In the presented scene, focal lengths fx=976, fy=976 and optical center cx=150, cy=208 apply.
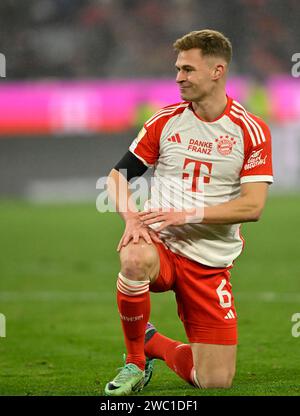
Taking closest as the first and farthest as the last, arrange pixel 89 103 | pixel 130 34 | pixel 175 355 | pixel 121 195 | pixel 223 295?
pixel 121 195, pixel 223 295, pixel 175 355, pixel 89 103, pixel 130 34

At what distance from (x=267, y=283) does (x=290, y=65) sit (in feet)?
49.1

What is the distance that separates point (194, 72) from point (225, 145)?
1.40 ft

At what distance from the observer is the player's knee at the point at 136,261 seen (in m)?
4.84

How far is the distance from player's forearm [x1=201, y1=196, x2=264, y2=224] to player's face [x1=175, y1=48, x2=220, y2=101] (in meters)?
0.62

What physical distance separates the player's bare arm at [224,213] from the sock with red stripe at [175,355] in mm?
829

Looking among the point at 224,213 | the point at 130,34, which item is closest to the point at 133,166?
the point at 224,213

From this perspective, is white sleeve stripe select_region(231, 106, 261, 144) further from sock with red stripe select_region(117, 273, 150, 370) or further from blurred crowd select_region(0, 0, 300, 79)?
blurred crowd select_region(0, 0, 300, 79)

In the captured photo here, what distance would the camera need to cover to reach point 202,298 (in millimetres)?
5301

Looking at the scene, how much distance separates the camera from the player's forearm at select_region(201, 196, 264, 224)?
199 inches

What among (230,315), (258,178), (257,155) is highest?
(257,155)

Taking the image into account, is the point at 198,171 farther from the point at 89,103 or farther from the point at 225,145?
the point at 89,103

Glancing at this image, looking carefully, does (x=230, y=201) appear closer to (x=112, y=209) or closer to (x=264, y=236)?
(x=112, y=209)

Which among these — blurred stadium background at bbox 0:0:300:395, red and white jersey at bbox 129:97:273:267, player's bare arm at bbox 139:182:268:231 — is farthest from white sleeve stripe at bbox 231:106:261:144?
blurred stadium background at bbox 0:0:300:395
